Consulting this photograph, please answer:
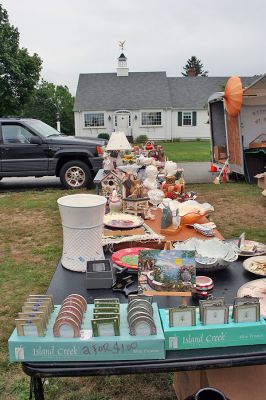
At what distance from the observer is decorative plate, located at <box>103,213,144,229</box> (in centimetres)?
284

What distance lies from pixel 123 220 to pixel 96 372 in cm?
165

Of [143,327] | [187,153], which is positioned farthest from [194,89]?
[143,327]

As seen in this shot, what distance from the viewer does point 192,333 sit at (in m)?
1.43

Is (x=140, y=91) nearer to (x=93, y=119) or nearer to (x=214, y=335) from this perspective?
(x=93, y=119)

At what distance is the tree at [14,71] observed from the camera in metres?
24.3

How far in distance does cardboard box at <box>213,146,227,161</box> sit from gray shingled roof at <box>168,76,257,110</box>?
20.6 meters

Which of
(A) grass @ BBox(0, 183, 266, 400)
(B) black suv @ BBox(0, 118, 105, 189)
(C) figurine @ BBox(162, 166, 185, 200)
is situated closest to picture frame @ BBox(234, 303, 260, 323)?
(A) grass @ BBox(0, 183, 266, 400)

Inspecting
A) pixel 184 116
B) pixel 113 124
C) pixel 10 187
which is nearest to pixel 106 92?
pixel 113 124

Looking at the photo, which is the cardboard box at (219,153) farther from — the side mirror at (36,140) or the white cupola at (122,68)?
the white cupola at (122,68)

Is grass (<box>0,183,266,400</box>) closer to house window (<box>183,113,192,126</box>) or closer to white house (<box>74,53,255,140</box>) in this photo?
white house (<box>74,53,255,140</box>)

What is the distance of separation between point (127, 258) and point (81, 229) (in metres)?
0.36

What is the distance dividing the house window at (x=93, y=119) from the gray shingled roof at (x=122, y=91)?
0.54 m

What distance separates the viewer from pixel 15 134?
886 centimetres

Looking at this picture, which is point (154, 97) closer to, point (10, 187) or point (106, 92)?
point (106, 92)
